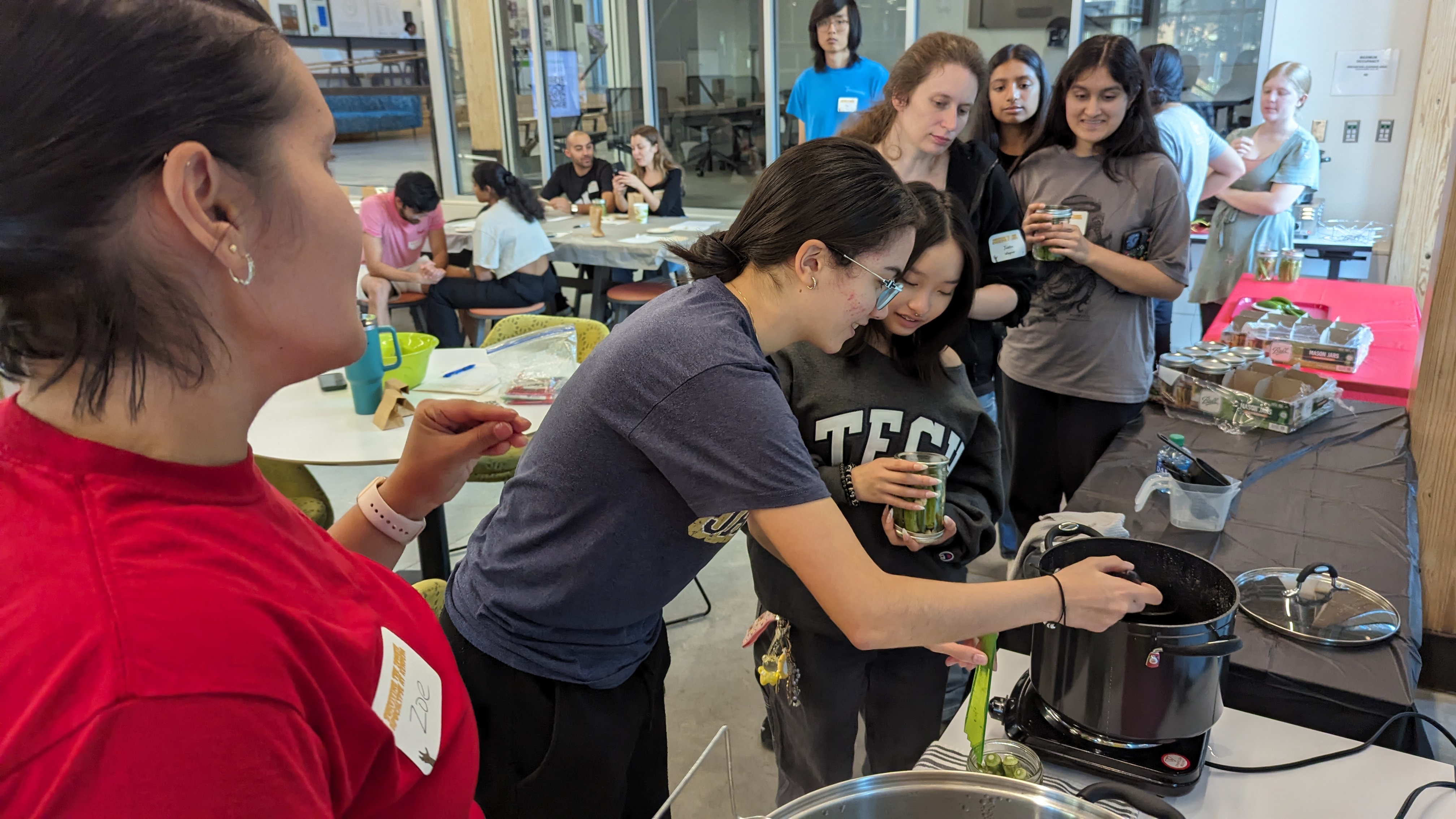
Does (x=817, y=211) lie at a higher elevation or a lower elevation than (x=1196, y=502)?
higher

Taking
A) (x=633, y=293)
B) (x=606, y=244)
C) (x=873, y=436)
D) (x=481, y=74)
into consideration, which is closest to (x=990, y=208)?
(x=873, y=436)

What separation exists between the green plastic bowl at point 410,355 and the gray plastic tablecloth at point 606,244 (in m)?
2.28

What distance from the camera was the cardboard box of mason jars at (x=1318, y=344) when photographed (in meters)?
2.62

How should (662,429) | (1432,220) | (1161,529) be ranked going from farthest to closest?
(1432,220) < (1161,529) < (662,429)

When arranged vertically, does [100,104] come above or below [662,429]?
above

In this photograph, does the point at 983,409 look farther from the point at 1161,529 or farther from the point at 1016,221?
the point at 1016,221

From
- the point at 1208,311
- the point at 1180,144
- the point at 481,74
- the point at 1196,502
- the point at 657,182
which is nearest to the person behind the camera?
the point at 1196,502

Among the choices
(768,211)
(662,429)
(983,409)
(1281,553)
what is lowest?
(1281,553)

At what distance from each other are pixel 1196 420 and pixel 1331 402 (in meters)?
0.35

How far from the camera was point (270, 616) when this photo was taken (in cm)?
50

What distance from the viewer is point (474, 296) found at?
16.6 ft

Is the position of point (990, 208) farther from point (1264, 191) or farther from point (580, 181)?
point (580, 181)

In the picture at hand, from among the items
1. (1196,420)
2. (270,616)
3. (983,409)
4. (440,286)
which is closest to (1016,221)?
(1196,420)

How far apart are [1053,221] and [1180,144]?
34.6 inches
